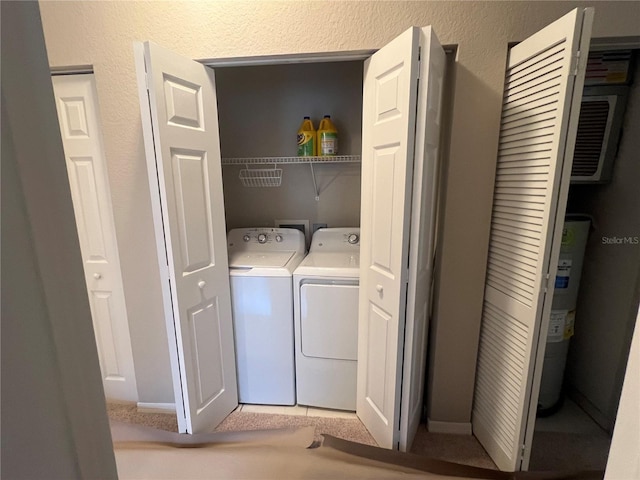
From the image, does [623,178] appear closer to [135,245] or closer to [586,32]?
[586,32]

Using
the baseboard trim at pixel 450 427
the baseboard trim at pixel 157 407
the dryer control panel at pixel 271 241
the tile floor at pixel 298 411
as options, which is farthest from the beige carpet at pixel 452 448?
the baseboard trim at pixel 157 407

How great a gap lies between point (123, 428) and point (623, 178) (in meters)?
3.29

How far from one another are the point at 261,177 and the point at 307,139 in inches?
20.6

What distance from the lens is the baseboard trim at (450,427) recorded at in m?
1.94

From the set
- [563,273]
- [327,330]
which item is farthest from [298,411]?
[563,273]

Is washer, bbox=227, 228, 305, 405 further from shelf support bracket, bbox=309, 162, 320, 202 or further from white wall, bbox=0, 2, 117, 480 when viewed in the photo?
white wall, bbox=0, 2, 117, 480

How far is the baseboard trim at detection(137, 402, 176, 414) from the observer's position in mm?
2154

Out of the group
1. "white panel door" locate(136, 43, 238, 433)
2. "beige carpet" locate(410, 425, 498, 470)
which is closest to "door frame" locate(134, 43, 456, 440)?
"white panel door" locate(136, 43, 238, 433)

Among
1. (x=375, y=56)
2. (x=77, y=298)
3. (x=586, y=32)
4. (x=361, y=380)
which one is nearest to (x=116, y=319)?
(x=361, y=380)

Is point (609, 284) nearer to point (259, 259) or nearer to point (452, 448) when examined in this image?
point (452, 448)

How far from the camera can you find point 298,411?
7.09 ft

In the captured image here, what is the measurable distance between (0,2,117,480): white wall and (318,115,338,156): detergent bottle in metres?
1.89

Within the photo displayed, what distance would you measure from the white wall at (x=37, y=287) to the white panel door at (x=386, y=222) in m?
1.23

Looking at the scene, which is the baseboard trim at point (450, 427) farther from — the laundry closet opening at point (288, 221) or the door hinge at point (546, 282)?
the door hinge at point (546, 282)
